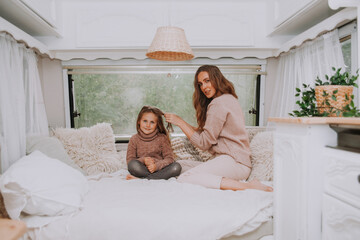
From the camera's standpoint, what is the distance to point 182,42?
5.88 feet

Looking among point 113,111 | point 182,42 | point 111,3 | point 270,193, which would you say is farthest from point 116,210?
point 111,3

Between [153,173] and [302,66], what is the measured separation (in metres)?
1.54

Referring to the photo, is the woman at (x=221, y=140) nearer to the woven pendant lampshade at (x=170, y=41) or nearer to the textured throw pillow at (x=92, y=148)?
the woven pendant lampshade at (x=170, y=41)

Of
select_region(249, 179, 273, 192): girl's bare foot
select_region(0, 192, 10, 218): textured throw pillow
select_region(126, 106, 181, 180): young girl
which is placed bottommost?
select_region(249, 179, 273, 192): girl's bare foot

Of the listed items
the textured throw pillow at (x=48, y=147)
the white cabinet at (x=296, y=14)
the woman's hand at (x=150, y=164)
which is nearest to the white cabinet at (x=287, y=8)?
the white cabinet at (x=296, y=14)

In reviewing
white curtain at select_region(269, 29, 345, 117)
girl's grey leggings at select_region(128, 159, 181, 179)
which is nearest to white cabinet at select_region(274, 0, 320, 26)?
white curtain at select_region(269, 29, 345, 117)

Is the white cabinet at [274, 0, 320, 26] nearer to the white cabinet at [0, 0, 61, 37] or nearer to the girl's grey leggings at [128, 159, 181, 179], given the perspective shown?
the girl's grey leggings at [128, 159, 181, 179]

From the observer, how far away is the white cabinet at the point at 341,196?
841 mm

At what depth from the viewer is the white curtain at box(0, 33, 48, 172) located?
5.28 feet

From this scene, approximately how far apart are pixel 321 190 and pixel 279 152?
0.77ft

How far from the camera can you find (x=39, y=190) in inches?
47.4

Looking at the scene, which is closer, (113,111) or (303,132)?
(303,132)

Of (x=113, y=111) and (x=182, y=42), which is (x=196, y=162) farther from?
(x=113, y=111)

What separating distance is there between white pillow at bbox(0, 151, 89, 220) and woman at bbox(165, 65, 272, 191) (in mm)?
672
